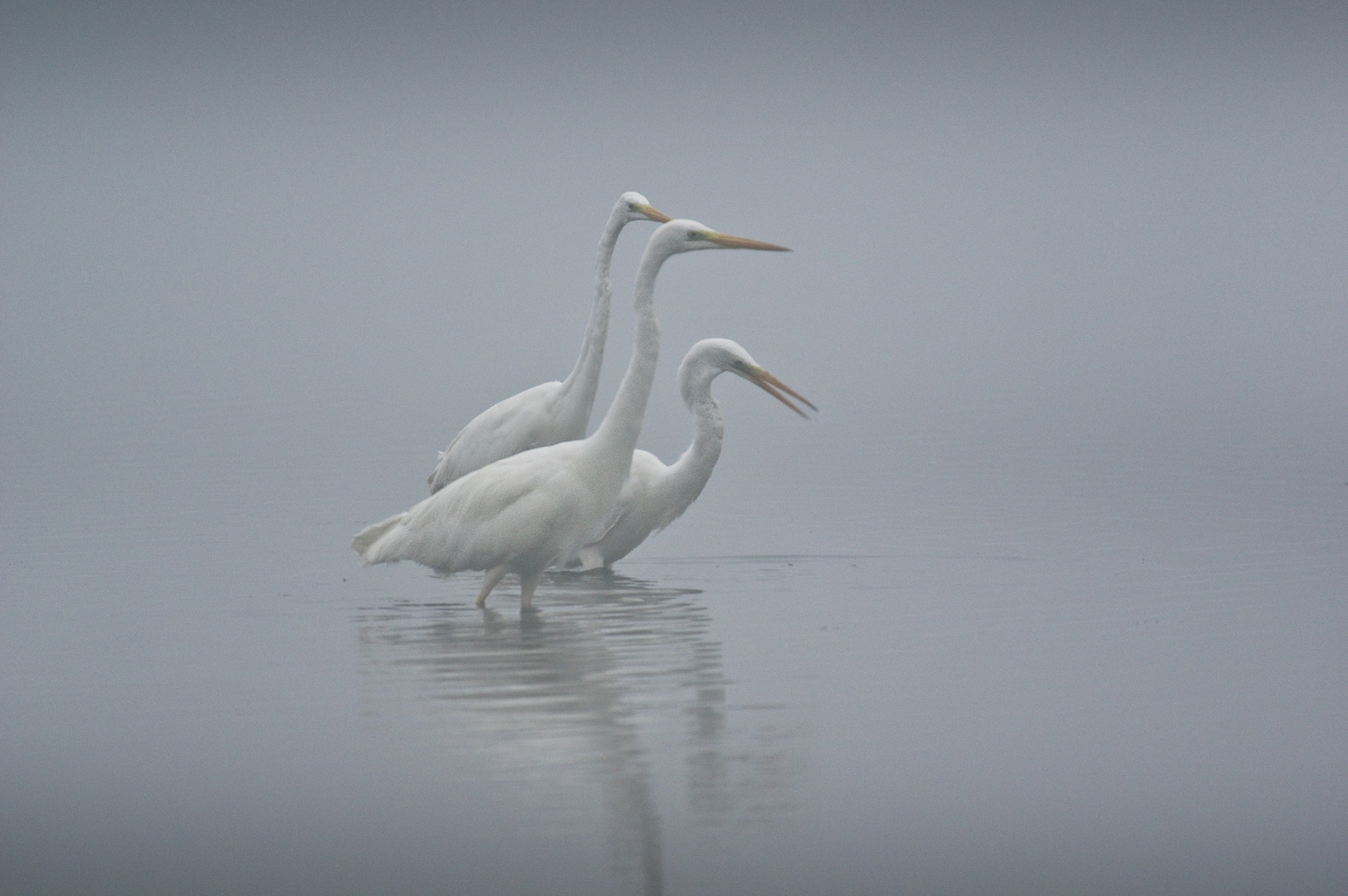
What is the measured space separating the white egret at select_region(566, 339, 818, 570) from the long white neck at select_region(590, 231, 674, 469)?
3.94 ft

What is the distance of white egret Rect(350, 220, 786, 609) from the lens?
25.0ft

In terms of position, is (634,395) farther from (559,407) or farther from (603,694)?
(603,694)

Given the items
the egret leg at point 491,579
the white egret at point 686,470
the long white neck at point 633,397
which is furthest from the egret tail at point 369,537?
the white egret at point 686,470

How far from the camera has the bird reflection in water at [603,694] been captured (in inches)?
196

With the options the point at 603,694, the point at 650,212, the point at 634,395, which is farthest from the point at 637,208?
the point at 603,694

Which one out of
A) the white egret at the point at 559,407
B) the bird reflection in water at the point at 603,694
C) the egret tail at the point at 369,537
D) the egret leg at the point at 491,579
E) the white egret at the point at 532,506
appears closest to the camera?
the bird reflection in water at the point at 603,694

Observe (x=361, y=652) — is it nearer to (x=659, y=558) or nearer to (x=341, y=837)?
(x=341, y=837)

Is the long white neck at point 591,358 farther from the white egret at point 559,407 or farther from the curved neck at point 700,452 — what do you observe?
the curved neck at point 700,452

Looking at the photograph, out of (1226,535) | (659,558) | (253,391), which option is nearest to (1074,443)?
(1226,535)

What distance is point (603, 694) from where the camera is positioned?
6.16m

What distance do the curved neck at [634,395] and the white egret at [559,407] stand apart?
134 cm

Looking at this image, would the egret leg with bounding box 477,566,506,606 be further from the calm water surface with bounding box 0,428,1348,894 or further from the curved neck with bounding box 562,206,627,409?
the curved neck with bounding box 562,206,627,409

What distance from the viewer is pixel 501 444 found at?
31.7ft

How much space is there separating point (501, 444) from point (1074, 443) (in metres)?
7.96
